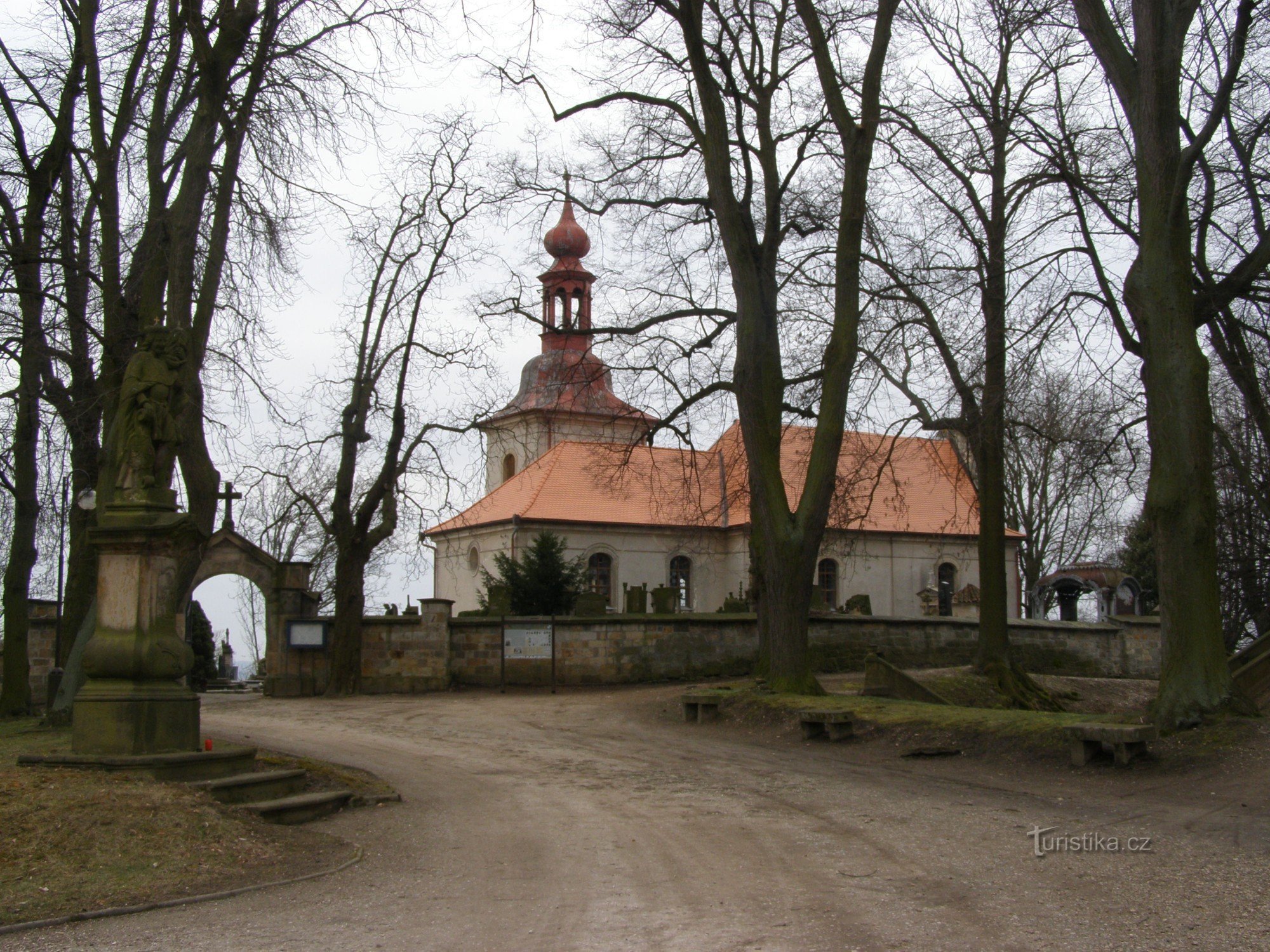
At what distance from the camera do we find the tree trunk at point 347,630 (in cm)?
2530

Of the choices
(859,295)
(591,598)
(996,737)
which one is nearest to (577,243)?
(591,598)

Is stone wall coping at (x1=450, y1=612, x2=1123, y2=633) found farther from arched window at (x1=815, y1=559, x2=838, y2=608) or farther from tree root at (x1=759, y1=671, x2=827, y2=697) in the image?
arched window at (x1=815, y1=559, x2=838, y2=608)

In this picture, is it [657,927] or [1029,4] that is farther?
[1029,4]

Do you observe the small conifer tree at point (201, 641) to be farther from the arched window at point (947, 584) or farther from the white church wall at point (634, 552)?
the arched window at point (947, 584)

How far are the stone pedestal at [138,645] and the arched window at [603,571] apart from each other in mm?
32584

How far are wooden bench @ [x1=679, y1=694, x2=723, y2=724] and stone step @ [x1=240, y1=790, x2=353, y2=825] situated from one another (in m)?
8.07

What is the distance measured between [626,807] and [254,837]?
3259 mm

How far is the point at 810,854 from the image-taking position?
7980 mm

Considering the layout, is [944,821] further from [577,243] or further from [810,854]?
[577,243]

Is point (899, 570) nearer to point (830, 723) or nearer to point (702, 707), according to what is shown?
point (702, 707)

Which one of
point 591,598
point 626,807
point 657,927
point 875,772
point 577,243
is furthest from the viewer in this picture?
point 577,243

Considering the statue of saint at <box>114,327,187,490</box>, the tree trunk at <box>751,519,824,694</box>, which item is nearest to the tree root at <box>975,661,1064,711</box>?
the tree trunk at <box>751,519,824,694</box>

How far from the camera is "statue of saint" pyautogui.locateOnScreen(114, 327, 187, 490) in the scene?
392 inches

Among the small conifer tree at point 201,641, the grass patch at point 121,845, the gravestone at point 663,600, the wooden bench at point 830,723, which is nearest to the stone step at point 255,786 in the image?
the grass patch at point 121,845
